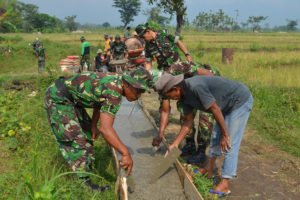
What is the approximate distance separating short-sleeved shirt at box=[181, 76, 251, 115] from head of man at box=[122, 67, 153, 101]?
45cm

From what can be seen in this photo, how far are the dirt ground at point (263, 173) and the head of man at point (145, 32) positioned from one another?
175 centimetres

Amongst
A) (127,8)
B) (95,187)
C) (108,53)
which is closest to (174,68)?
(95,187)

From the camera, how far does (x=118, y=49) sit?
31.1ft

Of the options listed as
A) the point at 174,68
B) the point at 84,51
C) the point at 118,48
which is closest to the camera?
the point at 174,68

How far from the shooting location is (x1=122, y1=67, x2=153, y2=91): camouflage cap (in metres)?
2.24

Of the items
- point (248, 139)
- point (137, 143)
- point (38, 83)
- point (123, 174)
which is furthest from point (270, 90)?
point (38, 83)

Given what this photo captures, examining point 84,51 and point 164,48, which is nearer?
point 164,48

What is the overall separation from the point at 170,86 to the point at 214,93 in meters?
0.51

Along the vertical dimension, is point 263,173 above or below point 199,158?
below

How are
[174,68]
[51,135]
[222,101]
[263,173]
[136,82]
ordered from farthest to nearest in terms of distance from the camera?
[51,135] → [263,173] → [174,68] → [222,101] → [136,82]

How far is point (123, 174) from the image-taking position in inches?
94.7

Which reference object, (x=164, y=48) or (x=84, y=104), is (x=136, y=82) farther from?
(x=164, y=48)

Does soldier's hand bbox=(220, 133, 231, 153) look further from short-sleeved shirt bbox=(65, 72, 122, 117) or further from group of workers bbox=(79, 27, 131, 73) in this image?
group of workers bbox=(79, 27, 131, 73)

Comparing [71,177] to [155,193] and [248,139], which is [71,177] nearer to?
[155,193]
